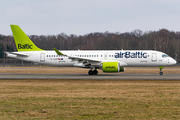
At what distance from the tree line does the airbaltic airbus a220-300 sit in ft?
190

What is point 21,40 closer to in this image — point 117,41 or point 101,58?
point 101,58

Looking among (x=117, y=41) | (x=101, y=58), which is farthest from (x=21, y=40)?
(x=117, y=41)

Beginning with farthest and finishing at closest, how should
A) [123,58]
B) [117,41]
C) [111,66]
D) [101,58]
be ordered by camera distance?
[117,41]
[101,58]
[123,58]
[111,66]

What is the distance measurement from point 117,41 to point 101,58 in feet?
231

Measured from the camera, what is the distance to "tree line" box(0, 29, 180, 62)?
9397cm

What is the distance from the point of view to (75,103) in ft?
A: 38.1

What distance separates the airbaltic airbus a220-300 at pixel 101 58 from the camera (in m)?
31.4

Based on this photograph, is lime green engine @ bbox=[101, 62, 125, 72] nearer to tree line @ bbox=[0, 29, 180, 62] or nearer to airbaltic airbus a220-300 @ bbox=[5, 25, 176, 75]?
airbaltic airbus a220-300 @ bbox=[5, 25, 176, 75]

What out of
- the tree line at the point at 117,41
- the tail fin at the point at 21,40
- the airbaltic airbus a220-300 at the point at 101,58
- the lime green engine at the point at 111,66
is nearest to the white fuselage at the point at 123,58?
the airbaltic airbus a220-300 at the point at 101,58

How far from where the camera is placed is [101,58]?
32.9 m

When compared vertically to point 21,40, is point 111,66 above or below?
below

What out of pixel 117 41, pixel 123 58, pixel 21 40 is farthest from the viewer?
pixel 117 41

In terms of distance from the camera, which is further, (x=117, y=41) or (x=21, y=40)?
(x=117, y=41)

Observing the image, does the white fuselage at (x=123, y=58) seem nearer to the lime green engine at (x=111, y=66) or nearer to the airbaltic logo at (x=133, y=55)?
the airbaltic logo at (x=133, y=55)
